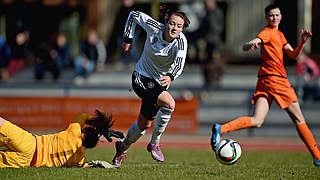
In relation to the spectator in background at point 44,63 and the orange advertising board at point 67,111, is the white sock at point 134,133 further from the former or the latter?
the spectator in background at point 44,63

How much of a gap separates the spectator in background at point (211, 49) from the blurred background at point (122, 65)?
31mm

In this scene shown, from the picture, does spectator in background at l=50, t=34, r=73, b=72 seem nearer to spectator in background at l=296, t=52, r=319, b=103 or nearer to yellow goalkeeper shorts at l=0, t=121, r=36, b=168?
spectator in background at l=296, t=52, r=319, b=103

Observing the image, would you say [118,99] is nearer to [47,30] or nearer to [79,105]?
[79,105]

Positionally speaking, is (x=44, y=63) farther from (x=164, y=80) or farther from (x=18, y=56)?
(x=164, y=80)

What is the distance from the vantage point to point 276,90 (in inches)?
335

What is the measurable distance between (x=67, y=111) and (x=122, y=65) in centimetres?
536

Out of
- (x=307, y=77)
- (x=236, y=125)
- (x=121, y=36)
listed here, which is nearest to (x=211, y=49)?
(x=307, y=77)

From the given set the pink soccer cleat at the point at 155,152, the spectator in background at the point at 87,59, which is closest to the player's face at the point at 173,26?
the pink soccer cleat at the point at 155,152

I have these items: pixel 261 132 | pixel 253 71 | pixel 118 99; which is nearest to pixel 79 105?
pixel 118 99

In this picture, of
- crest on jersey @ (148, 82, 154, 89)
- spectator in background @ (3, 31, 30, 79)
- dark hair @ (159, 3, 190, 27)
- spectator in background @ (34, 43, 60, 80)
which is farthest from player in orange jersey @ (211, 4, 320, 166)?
spectator in background @ (3, 31, 30, 79)

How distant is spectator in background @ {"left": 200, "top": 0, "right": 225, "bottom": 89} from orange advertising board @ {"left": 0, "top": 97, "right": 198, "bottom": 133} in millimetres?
1672

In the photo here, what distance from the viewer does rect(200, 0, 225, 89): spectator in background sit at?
18266 millimetres

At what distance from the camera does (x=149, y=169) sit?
25.8 feet

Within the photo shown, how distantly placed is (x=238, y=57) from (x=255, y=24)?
1.43 metres
